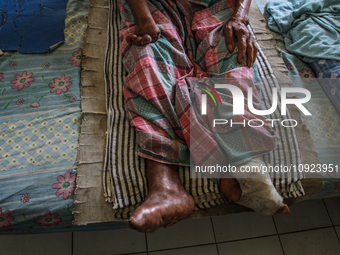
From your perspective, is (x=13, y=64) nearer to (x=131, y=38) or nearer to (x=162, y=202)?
(x=131, y=38)

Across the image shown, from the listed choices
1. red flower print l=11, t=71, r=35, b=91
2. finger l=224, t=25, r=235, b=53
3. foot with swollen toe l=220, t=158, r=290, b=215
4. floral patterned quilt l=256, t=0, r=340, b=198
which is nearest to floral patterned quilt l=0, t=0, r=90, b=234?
red flower print l=11, t=71, r=35, b=91

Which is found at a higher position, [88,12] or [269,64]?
[88,12]

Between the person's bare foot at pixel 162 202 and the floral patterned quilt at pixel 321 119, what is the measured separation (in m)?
0.57

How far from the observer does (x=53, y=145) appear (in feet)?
2.95

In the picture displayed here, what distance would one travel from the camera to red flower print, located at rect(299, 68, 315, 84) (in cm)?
115

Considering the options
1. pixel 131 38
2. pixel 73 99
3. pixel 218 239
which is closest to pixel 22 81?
pixel 73 99

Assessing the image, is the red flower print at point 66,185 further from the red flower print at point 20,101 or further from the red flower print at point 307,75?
the red flower print at point 307,75

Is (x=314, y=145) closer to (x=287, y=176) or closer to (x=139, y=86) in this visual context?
(x=287, y=176)

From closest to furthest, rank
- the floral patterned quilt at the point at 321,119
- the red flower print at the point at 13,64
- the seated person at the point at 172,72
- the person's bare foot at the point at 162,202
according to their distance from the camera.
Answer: the person's bare foot at the point at 162,202 < the seated person at the point at 172,72 < the floral patterned quilt at the point at 321,119 < the red flower print at the point at 13,64

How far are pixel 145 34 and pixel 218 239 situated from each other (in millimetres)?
1038

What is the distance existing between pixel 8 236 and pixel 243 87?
1.27 meters

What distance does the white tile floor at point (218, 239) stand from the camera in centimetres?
112

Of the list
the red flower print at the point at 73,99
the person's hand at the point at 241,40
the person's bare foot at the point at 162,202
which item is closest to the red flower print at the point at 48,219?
the person's bare foot at the point at 162,202

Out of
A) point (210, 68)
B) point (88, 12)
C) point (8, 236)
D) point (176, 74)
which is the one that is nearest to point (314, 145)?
point (210, 68)
